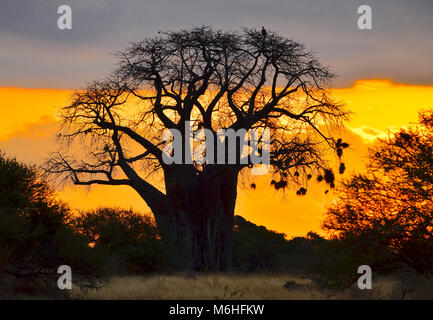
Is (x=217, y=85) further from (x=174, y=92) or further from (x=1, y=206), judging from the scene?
(x=1, y=206)

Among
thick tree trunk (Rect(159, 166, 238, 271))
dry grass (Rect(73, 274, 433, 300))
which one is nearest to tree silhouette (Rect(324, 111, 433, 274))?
dry grass (Rect(73, 274, 433, 300))

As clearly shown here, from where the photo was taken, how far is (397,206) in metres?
20.1

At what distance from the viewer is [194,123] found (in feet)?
87.3

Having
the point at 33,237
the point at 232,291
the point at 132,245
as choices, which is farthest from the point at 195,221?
the point at 33,237

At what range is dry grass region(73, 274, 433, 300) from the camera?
18328 millimetres

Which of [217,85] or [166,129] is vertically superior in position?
[217,85]

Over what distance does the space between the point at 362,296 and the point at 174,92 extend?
11.6 meters

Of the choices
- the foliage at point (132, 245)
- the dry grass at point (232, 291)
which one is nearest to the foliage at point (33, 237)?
the dry grass at point (232, 291)

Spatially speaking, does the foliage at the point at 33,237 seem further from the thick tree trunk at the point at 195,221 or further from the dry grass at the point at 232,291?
the thick tree trunk at the point at 195,221

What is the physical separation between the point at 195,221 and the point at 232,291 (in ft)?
23.3

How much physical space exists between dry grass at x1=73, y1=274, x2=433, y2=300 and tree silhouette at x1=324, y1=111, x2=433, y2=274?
1.01m

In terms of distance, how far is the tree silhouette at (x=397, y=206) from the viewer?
1916cm
